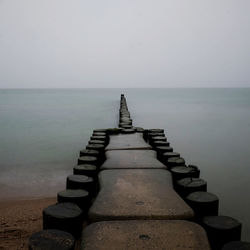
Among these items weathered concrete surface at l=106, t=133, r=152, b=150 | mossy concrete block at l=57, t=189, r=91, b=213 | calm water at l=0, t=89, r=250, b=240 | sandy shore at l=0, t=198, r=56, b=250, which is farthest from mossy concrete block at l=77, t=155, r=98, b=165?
weathered concrete surface at l=106, t=133, r=152, b=150

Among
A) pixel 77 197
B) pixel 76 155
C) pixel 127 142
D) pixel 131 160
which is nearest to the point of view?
pixel 77 197

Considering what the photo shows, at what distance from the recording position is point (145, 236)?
2402 millimetres

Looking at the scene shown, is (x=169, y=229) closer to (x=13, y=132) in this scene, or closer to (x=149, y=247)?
(x=149, y=247)

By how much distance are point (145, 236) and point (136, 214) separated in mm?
417

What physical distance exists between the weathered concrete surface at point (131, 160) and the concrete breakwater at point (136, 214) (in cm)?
13

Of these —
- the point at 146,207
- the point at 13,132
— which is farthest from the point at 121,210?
the point at 13,132

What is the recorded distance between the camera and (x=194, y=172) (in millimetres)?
3762

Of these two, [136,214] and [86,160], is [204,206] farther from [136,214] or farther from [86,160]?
[86,160]

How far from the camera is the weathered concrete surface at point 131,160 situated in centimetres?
441

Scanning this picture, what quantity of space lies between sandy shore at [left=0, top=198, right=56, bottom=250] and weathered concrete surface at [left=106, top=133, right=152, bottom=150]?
60.4 inches

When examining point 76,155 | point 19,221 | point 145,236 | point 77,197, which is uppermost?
point 77,197

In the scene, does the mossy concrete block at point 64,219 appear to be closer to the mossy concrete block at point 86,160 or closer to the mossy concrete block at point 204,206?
the mossy concrete block at point 204,206

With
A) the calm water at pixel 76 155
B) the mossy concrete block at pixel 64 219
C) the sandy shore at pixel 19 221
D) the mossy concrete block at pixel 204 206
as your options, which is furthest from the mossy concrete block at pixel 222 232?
the sandy shore at pixel 19 221

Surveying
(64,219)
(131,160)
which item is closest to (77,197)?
(64,219)
